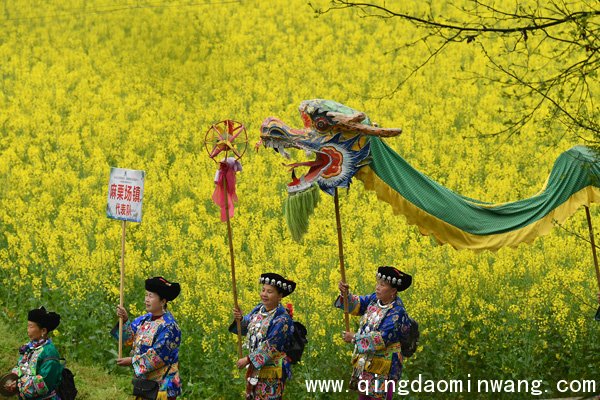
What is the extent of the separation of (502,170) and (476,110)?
3556 millimetres

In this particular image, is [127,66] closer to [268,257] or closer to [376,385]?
[268,257]

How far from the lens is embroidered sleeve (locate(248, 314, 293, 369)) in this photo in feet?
27.9

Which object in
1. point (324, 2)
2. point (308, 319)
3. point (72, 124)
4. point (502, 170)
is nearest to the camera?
point (308, 319)

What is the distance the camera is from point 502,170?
16.1 metres

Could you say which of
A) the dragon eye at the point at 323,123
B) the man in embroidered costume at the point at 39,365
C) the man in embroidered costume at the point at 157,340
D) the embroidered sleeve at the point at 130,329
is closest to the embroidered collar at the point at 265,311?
the man in embroidered costume at the point at 157,340

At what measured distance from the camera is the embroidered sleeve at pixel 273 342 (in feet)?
27.9

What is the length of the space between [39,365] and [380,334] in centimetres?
253

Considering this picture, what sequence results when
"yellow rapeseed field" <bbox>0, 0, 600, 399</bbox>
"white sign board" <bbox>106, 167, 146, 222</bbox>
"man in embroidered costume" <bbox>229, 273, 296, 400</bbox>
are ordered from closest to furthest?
"man in embroidered costume" <bbox>229, 273, 296, 400</bbox>
"white sign board" <bbox>106, 167, 146, 222</bbox>
"yellow rapeseed field" <bbox>0, 0, 600, 399</bbox>

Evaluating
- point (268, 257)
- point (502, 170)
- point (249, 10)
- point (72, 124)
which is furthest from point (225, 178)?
point (249, 10)

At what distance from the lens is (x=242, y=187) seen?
15656 millimetres

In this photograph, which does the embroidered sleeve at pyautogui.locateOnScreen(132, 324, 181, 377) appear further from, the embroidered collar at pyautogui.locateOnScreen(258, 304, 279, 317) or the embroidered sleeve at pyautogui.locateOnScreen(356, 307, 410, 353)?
the embroidered sleeve at pyautogui.locateOnScreen(356, 307, 410, 353)

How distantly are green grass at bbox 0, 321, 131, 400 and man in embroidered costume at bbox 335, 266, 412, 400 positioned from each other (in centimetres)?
284

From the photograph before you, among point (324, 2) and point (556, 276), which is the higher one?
point (324, 2)

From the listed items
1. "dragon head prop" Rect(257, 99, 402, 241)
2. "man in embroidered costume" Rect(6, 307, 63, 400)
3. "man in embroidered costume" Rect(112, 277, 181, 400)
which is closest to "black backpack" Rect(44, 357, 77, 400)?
"man in embroidered costume" Rect(6, 307, 63, 400)
